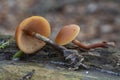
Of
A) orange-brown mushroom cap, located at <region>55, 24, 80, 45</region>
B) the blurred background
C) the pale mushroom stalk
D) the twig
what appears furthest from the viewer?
the blurred background

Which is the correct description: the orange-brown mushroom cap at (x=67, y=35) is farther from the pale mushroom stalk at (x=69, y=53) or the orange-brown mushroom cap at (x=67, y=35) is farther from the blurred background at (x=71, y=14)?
the blurred background at (x=71, y=14)

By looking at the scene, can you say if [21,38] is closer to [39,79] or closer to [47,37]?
[47,37]

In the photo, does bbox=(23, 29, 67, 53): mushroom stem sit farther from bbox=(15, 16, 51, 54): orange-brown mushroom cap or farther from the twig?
the twig

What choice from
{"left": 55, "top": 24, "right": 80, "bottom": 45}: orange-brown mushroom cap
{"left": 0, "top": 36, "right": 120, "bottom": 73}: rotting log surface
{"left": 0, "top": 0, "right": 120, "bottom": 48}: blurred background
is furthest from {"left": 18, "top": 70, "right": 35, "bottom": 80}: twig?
{"left": 0, "top": 0, "right": 120, "bottom": 48}: blurred background

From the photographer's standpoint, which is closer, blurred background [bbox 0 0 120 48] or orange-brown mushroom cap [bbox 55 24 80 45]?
orange-brown mushroom cap [bbox 55 24 80 45]

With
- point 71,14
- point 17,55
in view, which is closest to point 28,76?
point 17,55

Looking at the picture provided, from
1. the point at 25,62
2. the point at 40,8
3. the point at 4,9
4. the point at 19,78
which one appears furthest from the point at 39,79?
the point at 4,9
